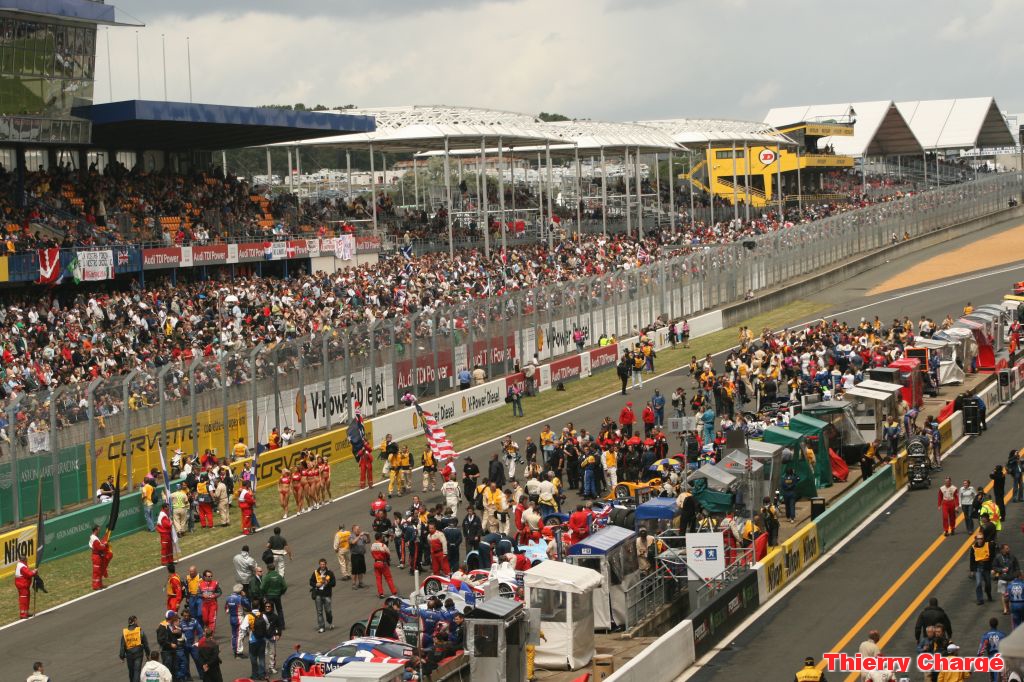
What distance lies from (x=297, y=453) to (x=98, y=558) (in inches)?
369

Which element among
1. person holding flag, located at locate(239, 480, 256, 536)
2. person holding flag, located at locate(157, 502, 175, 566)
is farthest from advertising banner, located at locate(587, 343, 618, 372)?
person holding flag, located at locate(157, 502, 175, 566)

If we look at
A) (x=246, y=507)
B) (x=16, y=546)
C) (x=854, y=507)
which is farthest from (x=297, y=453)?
(x=854, y=507)

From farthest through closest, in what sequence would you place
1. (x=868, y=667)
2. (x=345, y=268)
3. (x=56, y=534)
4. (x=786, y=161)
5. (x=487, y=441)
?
(x=786, y=161) → (x=345, y=268) → (x=487, y=441) → (x=56, y=534) → (x=868, y=667)

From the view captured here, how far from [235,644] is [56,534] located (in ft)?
26.1

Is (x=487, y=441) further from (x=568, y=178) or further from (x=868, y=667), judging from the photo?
(x=568, y=178)

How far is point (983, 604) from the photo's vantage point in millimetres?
22188

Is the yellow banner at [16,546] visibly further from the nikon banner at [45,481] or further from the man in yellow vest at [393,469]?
the man in yellow vest at [393,469]

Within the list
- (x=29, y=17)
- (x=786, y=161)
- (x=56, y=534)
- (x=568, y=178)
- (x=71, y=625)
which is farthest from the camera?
(x=568, y=178)

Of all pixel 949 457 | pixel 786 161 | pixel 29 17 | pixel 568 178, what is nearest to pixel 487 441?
pixel 949 457

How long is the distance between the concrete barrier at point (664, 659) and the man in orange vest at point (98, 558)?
1081 cm

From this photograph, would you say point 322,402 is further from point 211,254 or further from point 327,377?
point 211,254

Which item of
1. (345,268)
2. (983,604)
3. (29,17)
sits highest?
(29,17)

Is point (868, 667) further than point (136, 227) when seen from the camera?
No

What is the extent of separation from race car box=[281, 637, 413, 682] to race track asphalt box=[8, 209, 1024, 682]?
2.23m
